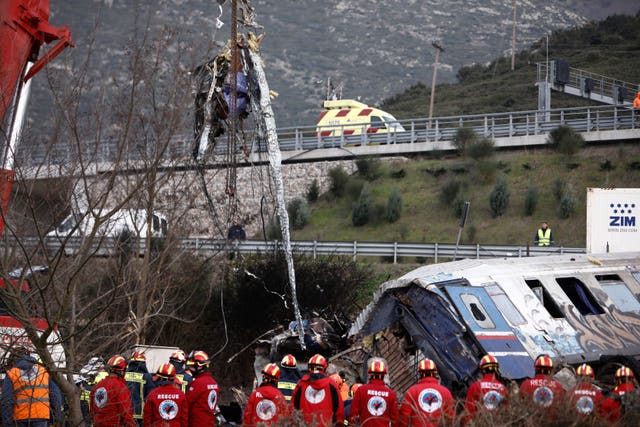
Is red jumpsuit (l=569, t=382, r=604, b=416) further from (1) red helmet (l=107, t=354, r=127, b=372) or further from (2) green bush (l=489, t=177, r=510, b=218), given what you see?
(2) green bush (l=489, t=177, r=510, b=218)

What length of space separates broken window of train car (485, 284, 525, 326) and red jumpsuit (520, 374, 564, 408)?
406 centimetres

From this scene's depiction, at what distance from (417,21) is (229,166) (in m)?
124

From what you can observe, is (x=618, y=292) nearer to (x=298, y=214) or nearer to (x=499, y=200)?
(x=499, y=200)

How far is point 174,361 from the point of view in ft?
52.0

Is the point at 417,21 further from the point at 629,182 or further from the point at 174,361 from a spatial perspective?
the point at 174,361

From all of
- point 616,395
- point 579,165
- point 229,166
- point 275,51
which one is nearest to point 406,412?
point 616,395

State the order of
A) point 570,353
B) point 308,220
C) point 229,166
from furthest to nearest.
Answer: point 308,220
point 229,166
point 570,353

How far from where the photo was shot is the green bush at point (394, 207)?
137ft

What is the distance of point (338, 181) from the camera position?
44812 mm

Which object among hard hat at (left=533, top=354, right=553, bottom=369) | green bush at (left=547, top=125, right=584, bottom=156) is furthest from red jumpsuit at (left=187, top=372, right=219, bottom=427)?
green bush at (left=547, top=125, right=584, bottom=156)

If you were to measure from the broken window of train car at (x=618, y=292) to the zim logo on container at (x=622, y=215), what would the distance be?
4.84 meters

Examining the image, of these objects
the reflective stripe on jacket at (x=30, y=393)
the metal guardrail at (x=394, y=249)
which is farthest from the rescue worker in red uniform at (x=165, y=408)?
the metal guardrail at (x=394, y=249)

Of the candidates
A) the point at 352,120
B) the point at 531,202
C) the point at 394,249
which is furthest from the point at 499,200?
the point at 352,120

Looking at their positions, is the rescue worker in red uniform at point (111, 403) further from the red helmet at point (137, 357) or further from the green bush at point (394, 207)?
the green bush at point (394, 207)
